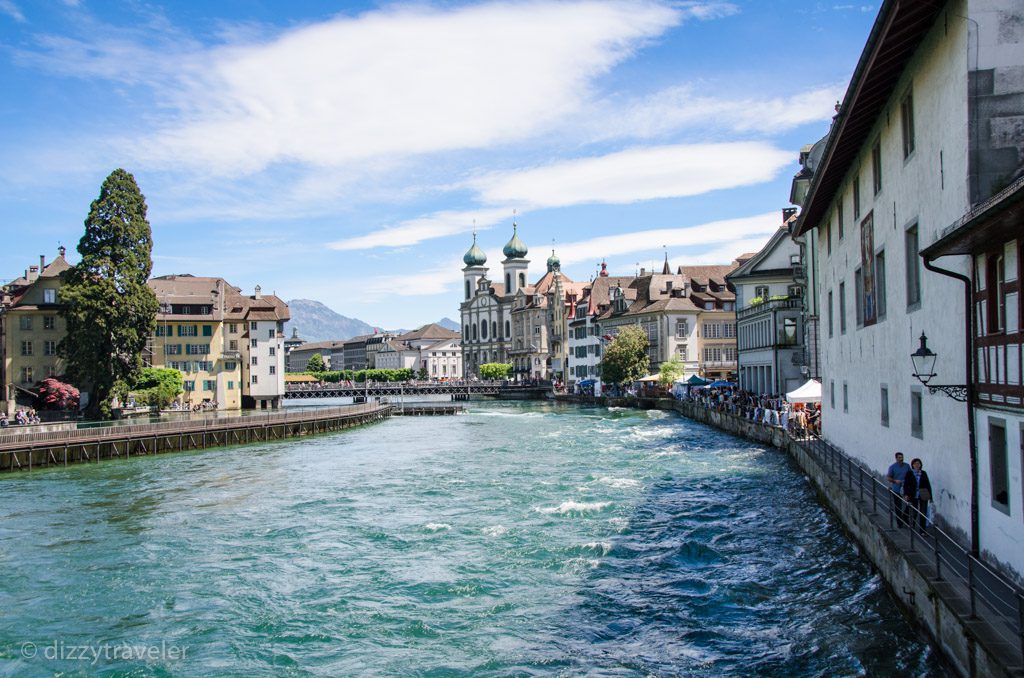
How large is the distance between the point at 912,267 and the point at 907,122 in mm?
3041

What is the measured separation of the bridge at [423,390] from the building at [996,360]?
113240 millimetres

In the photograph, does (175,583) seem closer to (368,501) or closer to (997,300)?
(368,501)

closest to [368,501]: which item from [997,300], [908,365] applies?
[908,365]

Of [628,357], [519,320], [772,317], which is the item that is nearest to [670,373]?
[628,357]

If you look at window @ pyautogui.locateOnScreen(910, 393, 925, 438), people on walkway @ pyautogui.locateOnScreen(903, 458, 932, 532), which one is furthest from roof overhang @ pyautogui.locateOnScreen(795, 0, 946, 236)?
people on walkway @ pyautogui.locateOnScreen(903, 458, 932, 532)

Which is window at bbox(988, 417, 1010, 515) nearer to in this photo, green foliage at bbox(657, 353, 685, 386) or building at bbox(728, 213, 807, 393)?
building at bbox(728, 213, 807, 393)

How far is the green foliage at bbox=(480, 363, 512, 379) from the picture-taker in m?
164

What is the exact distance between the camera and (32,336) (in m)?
73.6

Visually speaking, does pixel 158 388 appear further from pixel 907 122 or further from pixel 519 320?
pixel 519 320

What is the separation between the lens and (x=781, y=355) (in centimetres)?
5344

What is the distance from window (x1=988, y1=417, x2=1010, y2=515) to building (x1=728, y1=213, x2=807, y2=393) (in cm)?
3538

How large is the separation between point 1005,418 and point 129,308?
6246 cm

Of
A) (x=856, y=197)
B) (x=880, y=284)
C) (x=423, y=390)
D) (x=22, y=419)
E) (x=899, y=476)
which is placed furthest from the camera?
(x=423, y=390)

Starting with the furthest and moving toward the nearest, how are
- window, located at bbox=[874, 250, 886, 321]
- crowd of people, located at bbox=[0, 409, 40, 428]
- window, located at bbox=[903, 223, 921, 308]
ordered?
1. crowd of people, located at bbox=[0, 409, 40, 428]
2. window, located at bbox=[874, 250, 886, 321]
3. window, located at bbox=[903, 223, 921, 308]
